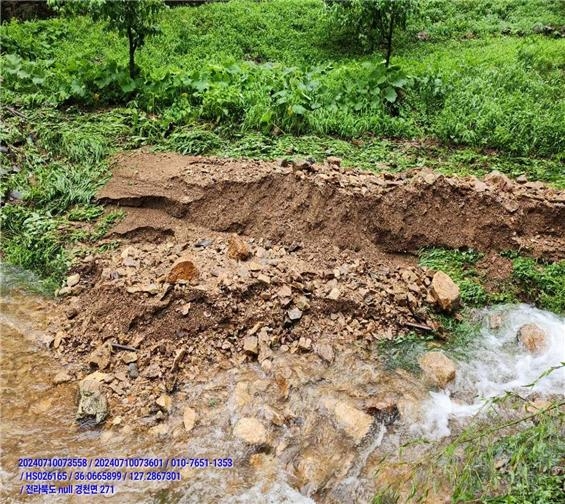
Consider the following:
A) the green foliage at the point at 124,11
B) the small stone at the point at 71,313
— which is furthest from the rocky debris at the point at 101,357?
the green foliage at the point at 124,11

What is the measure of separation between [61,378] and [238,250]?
6.15 feet

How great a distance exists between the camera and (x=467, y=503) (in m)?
2.91

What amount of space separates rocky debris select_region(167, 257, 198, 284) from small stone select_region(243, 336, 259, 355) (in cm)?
73

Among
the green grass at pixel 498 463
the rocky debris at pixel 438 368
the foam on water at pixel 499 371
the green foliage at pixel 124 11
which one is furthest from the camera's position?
the green foliage at pixel 124 11

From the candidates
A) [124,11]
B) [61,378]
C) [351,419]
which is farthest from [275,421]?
[124,11]

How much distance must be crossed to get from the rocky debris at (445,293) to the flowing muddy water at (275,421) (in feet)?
1.30

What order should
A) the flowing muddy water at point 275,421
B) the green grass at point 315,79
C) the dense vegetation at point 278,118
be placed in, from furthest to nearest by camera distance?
the green grass at point 315,79
the dense vegetation at point 278,118
the flowing muddy water at point 275,421

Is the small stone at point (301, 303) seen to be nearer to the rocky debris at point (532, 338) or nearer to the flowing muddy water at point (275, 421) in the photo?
the flowing muddy water at point (275, 421)

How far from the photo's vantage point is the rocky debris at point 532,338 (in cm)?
451

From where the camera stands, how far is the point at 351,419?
384cm

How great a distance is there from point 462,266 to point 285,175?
82.1 inches

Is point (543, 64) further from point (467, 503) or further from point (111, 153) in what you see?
point (467, 503)

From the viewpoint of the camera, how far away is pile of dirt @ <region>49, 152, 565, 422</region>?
450 centimetres

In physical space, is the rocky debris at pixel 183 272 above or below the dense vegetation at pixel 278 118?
below
